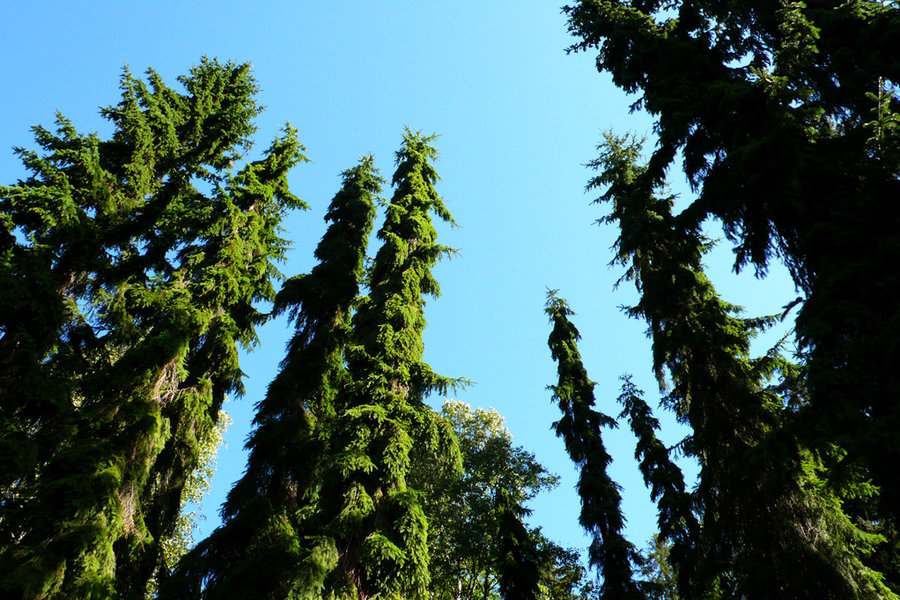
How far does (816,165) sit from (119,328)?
16043 millimetres

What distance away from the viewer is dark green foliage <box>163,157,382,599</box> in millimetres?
10406

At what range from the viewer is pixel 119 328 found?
518 inches

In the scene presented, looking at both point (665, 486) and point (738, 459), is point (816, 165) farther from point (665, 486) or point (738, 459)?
point (665, 486)

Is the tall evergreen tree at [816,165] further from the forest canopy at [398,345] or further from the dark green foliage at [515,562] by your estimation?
the dark green foliage at [515,562]

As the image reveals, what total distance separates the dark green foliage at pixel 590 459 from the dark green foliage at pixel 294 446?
11.0 meters

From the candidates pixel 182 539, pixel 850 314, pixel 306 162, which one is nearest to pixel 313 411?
pixel 306 162

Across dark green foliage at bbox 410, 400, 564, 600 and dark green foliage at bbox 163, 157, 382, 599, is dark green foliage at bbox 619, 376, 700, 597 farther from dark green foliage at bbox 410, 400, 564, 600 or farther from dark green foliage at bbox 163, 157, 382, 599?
dark green foliage at bbox 163, 157, 382, 599

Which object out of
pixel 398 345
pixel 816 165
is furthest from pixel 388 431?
pixel 816 165

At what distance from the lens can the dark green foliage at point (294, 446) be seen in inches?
410

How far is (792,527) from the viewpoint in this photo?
8750 mm

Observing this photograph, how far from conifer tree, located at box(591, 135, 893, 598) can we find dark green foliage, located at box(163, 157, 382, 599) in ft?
26.9

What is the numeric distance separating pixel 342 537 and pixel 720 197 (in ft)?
32.9

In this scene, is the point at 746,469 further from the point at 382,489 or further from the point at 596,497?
the point at 596,497

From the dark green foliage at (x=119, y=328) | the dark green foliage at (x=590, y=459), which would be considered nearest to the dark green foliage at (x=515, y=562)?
the dark green foliage at (x=590, y=459)
